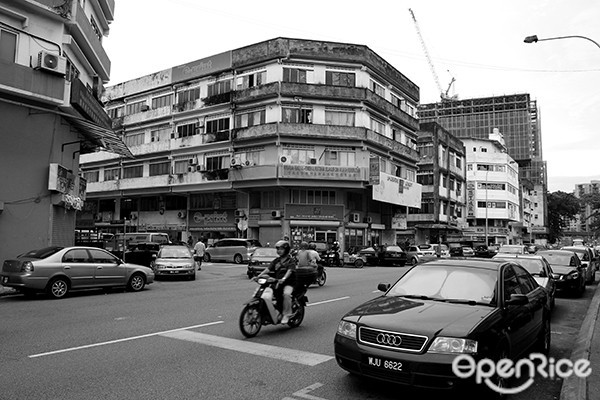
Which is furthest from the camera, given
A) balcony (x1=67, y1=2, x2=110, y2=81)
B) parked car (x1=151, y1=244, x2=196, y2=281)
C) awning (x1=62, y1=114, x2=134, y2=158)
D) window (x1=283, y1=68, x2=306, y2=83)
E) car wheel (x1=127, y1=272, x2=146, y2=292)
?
window (x1=283, y1=68, x2=306, y2=83)

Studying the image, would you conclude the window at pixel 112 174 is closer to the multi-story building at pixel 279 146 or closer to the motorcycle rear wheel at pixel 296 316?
the multi-story building at pixel 279 146

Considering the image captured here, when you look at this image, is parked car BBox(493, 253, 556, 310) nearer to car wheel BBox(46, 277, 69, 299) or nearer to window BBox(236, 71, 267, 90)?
car wheel BBox(46, 277, 69, 299)

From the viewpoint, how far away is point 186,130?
44.0 meters

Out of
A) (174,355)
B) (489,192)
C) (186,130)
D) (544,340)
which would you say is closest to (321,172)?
(186,130)

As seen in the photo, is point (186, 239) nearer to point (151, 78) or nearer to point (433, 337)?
point (151, 78)

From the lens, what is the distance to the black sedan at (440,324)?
465 cm

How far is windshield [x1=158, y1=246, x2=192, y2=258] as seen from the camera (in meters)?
20.2

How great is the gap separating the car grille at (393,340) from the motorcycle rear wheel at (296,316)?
152 inches

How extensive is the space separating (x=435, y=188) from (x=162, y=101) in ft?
105

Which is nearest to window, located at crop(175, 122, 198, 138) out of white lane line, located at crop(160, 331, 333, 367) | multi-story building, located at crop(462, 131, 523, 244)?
white lane line, located at crop(160, 331, 333, 367)

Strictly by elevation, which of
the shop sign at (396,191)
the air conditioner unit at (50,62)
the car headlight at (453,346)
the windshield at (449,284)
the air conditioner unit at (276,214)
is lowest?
the car headlight at (453,346)

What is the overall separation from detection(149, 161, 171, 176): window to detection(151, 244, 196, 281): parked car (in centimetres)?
2567

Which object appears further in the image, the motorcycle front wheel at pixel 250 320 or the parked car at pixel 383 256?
the parked car at pixel 383 256

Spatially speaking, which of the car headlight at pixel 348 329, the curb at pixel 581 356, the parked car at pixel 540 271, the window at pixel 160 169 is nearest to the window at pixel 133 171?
the window at pixel 160 169
